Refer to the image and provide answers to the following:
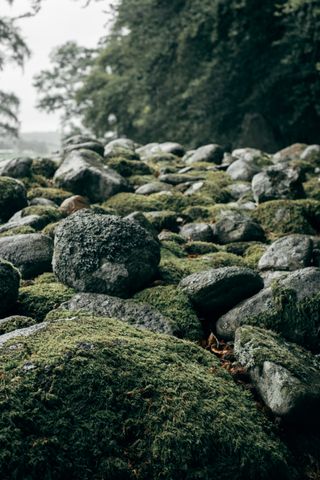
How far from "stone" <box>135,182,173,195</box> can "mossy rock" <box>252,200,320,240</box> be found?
73.3 inches

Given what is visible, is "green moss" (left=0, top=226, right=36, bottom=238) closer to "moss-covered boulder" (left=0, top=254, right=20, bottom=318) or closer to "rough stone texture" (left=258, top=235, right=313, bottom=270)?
"moss-covered boulder" (left=0, top=254, right=20, bottom=318)

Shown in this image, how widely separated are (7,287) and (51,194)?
4.10 m

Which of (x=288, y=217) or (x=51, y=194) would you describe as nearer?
(x=288, y=217)

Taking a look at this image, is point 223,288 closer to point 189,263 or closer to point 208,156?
point 189,263

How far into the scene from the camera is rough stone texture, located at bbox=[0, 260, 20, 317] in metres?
4.34

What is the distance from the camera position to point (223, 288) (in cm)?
450

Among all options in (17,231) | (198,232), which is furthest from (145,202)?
(17,231)

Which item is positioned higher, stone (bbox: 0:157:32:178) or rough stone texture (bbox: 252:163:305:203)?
rough stone texture (bbox: 252:163:305:203)

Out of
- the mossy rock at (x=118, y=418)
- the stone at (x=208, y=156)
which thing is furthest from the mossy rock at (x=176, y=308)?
the stone at (x=208, y=156)

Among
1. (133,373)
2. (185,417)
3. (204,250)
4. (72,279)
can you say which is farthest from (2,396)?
(204,250)

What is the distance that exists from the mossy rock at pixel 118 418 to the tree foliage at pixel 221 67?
1452cm

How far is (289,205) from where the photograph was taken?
24.2ft

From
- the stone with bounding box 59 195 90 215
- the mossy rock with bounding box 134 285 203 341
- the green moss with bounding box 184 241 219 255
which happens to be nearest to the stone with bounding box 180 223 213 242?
the green moss with bounding box 184 241 219 255

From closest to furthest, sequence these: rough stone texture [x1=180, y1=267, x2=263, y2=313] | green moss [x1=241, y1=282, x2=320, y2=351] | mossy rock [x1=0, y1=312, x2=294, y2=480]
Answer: mossy rock [x1=0, y1=312, x2=294, y2=480]
green moss [x1=241, y1=282, x2=320, y2=351]
rough stone texture [x1=180, y1=267, x2=263, y2=313]
